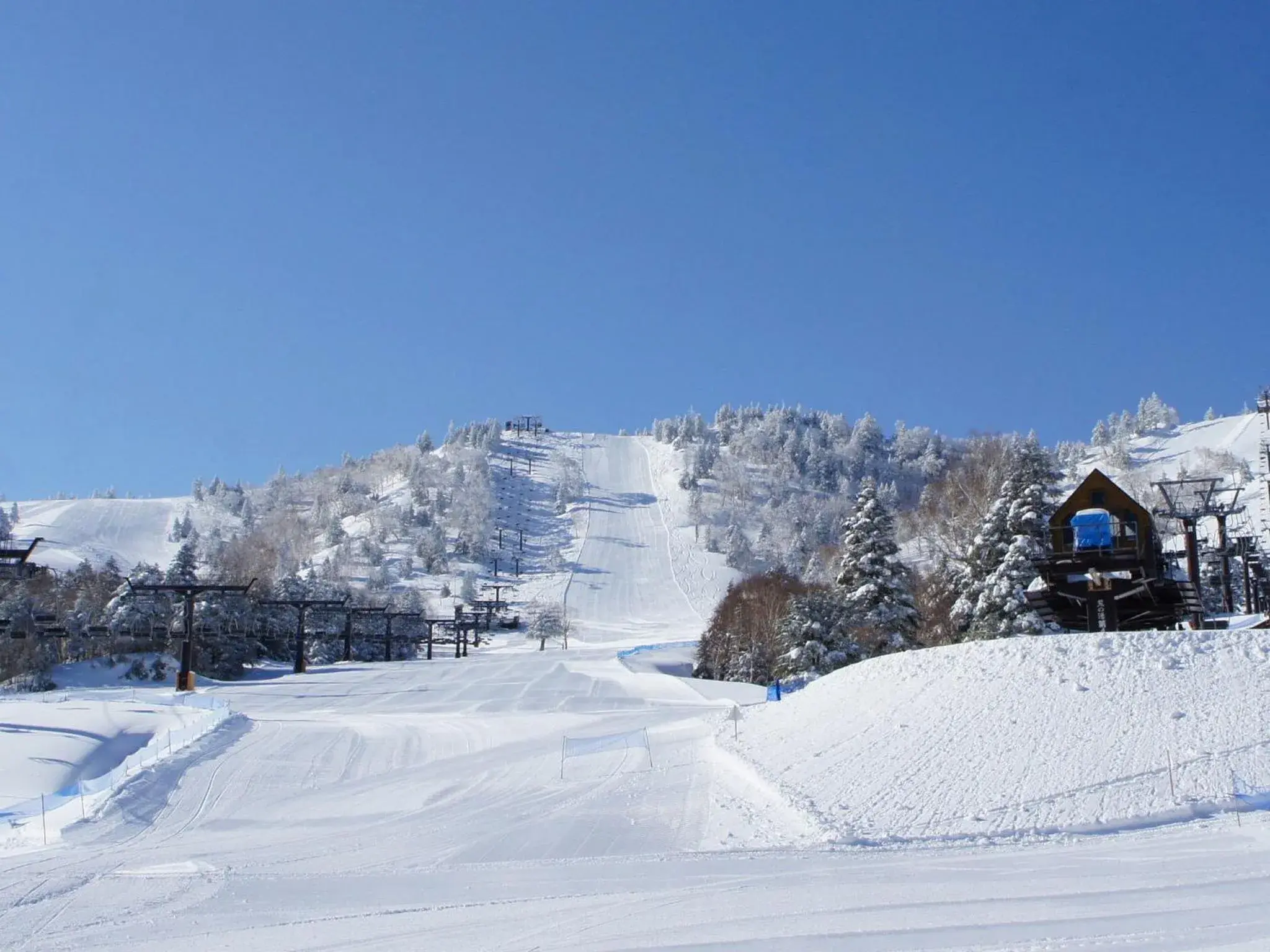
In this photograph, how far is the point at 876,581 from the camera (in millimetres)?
41438

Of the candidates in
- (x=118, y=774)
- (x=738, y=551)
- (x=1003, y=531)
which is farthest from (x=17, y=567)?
(x=738, y=551)

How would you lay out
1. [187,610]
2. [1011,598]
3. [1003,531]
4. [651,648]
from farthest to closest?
[651,648]
[187,610]
[1003,531]
[1011,598]

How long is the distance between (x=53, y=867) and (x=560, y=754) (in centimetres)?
1387

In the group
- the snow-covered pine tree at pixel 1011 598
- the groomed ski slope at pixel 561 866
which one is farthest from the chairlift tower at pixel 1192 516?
the groomed ski slope at pixel 561 866

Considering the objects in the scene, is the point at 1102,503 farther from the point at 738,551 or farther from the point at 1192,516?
the point at 738,551

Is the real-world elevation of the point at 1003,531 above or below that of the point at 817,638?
above

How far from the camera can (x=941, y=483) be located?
49625 millimetres

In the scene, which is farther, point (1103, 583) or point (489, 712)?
point (489, 712)

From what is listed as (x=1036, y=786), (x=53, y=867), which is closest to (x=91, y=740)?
(x=53, y=867)

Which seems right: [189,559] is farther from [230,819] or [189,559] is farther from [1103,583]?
[1103,583]

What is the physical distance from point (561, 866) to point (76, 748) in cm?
2217

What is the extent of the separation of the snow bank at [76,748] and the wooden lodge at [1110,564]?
21.9 metres

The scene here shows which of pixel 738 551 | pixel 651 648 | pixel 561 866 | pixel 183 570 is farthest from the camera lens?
pixel 738 551

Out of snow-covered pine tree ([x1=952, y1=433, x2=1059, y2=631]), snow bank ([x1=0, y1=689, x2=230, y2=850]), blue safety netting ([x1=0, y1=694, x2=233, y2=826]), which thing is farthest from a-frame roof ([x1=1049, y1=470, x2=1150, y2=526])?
blue safety netting ([x1=0, y1=694, x2=233, y2=826])
